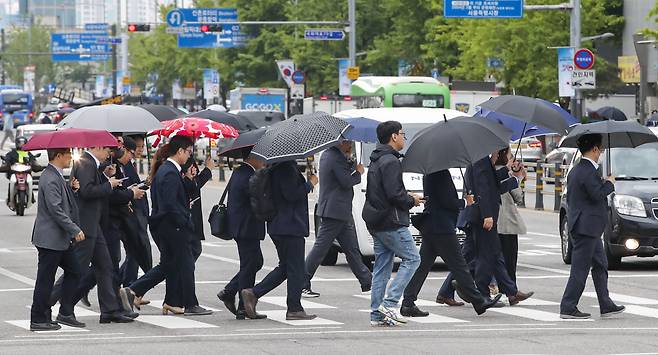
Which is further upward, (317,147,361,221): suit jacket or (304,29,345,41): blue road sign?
(304,29,345,41): blue road sign

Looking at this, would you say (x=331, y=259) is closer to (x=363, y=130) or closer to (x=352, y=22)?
(x=363, y=130)

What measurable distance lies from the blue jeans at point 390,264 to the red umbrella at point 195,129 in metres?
2.74

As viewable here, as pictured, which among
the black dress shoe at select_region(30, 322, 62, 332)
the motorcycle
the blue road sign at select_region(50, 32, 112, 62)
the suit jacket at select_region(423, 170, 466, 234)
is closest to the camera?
the black dress shoe at select_region(30, 322, 62, 332)

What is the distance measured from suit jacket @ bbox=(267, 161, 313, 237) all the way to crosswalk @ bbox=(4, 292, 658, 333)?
0.83m

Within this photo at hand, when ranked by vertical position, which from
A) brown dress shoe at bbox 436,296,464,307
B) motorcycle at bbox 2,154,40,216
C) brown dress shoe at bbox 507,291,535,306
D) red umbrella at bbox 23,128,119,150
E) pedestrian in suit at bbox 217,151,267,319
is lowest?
motorcycle at bbox 2,154,40,216

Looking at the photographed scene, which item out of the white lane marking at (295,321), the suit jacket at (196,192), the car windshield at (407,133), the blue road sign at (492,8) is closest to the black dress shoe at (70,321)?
the suit jacket at (196,192)

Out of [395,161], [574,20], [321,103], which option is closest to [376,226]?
[395,161]

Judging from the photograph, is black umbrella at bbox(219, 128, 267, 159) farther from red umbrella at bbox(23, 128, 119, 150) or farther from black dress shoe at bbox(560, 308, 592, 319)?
black dress shoe at bbox(560, 308, 592, 319)

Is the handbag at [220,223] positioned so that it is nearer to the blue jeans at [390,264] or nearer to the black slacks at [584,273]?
the blue jeans at [390,264]

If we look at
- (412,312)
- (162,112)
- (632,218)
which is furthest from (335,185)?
(162,112)

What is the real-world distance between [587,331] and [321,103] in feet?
184

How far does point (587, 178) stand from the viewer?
49.9ft

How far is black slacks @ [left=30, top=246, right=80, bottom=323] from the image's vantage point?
47.7 ft

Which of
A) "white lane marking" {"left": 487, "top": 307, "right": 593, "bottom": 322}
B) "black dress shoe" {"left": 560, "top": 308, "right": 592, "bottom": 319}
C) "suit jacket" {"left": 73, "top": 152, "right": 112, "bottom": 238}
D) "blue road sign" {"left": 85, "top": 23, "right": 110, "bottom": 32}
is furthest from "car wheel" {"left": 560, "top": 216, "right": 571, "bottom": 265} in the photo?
"blue road sign" {"left": 85, "top": 23, "right": 110, "bottom": 32}
